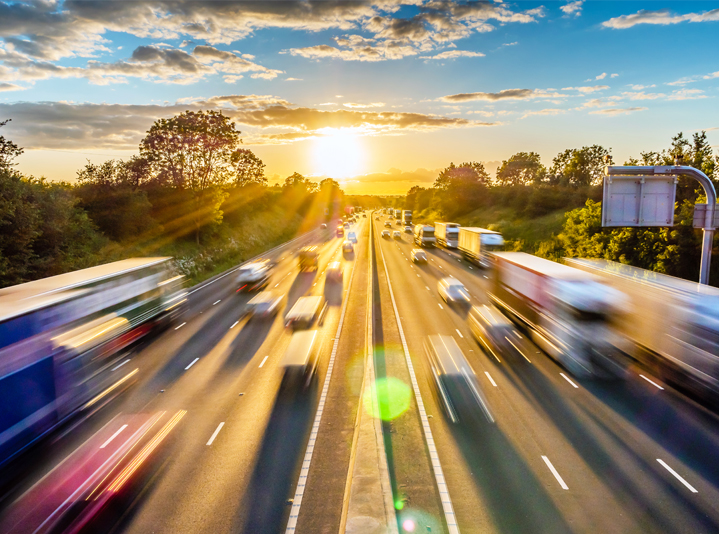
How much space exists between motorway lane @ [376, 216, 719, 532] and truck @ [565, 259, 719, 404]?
3.59ft

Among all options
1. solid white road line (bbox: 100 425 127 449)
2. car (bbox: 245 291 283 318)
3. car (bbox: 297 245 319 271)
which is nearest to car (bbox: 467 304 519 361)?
car (bbox: 245 291 283 318)

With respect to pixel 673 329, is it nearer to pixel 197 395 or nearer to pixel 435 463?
pixel 435 463

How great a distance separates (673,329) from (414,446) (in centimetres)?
1031

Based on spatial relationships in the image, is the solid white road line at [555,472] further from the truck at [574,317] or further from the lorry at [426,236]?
the lorry at [426,236]

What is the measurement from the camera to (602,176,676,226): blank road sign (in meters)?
18.9

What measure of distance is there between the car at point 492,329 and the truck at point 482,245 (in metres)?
Answer: 16.2

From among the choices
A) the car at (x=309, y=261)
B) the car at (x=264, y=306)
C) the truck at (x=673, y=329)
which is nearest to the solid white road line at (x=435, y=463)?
the truck at (x=673, y=329)

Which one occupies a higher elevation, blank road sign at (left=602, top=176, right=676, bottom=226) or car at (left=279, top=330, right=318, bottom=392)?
blank road sign at (left=602, top=176, right=676, bottom=226)

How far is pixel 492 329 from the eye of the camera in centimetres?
2242

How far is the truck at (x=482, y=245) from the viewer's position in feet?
140

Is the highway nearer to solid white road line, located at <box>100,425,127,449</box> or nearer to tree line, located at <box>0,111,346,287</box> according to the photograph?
solid white road line, located at <box>100,425,127,449</box>

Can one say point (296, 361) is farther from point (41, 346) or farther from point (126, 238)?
point (126, 238)

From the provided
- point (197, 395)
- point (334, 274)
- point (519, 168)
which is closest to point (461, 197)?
point (519, 168)

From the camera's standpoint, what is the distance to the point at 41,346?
12156 mm
